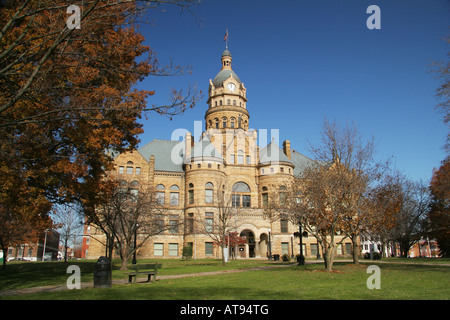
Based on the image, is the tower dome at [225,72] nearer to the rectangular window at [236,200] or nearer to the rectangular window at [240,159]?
the rectangular window at [240,159]

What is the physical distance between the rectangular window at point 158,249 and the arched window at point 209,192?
9.14 m

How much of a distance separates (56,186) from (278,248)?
37772 mm

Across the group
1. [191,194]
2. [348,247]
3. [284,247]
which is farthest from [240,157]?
[348,247]

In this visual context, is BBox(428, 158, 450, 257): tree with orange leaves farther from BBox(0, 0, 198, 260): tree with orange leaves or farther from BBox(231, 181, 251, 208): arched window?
BBox(0, 0, 198, 260): tree with orange leaves

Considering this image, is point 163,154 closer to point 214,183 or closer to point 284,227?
point 214,183

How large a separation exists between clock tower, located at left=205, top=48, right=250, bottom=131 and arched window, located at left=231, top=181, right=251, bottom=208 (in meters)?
10.3

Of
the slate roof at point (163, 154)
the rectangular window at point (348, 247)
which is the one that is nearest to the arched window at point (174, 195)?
the slate roof at point (163, 154)

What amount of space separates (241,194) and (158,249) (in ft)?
47.2

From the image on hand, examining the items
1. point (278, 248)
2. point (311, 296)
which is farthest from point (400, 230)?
point (311, 296)

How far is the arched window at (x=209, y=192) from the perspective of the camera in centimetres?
4675

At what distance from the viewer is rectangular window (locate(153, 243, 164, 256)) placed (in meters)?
46.7

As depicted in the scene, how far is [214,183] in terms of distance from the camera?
4678 cm

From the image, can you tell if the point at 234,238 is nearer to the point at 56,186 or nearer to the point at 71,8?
the point at 56,186
